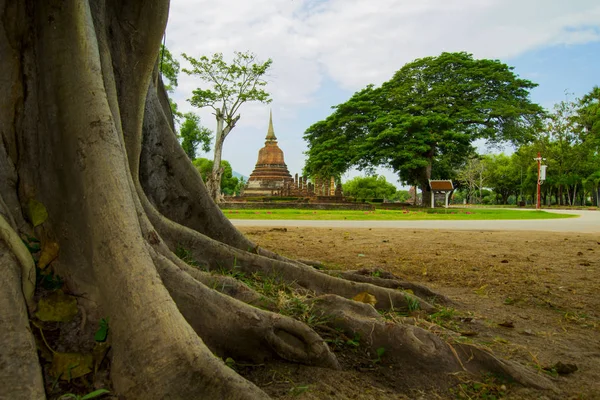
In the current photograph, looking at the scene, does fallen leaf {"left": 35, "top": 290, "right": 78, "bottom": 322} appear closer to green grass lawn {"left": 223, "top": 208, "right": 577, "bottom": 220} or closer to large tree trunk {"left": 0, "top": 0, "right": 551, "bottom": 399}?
large tree trunk {"left": 0, "top": 0, "right": 551, "bottom": 399}

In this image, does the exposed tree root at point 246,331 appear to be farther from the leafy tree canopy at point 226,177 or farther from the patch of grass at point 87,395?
the leafy tree canopy at point 226,177

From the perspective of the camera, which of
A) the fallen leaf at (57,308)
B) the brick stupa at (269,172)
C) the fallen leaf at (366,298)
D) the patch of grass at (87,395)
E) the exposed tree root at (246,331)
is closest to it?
the patch of grass at (87,395)

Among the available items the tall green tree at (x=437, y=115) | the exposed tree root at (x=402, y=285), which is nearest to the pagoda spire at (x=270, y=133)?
the tall green tree at (x=437, y=115)

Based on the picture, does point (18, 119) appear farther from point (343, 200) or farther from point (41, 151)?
point (343, 200)

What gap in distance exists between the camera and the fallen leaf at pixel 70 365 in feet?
5.67

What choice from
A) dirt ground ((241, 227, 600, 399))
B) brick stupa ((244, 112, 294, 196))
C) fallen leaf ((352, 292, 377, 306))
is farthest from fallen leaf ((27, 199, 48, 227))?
brick stupa ((244, 112, 294, 196))

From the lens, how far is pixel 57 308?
6.28 ft

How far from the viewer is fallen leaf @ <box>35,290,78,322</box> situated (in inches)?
74.0

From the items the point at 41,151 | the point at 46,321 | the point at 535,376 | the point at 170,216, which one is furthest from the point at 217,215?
the point at 535,376

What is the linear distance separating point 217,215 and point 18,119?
6.39 feet

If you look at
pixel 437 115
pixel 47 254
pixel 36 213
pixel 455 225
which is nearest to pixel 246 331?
pixel 47 254

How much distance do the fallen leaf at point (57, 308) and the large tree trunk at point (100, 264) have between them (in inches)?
1.5

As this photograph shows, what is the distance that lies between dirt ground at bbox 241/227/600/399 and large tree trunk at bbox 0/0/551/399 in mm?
179

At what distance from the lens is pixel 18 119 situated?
7.39 feet
